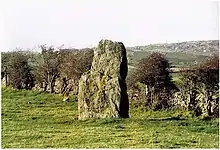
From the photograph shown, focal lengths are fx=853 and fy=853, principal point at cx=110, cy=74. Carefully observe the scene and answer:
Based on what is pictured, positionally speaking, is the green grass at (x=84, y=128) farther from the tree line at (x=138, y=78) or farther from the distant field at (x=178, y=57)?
the distant field at (x=178, y=57)

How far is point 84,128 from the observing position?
25.0ft

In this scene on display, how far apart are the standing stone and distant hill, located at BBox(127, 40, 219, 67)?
14 centimetres

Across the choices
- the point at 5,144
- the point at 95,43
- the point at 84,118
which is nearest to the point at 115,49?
the point at 95,43

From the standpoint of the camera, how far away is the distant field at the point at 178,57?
304 inches

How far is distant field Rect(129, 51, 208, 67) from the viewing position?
7.72 m

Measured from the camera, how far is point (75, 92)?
8.28 m

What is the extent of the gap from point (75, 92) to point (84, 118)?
0.43 m

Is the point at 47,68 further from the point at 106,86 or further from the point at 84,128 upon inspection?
the point at 84,128

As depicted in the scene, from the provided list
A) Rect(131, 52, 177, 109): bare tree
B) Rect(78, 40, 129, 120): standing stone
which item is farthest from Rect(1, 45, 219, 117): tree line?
Rect(78, 40, 129, 120): standing stone

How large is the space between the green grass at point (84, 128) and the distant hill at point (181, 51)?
54 cm

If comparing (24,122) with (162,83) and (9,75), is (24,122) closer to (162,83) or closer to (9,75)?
(9,75)

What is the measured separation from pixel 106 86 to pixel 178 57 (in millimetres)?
734

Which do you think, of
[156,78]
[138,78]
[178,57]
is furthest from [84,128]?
[178,57]

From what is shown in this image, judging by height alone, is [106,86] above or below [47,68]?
below
